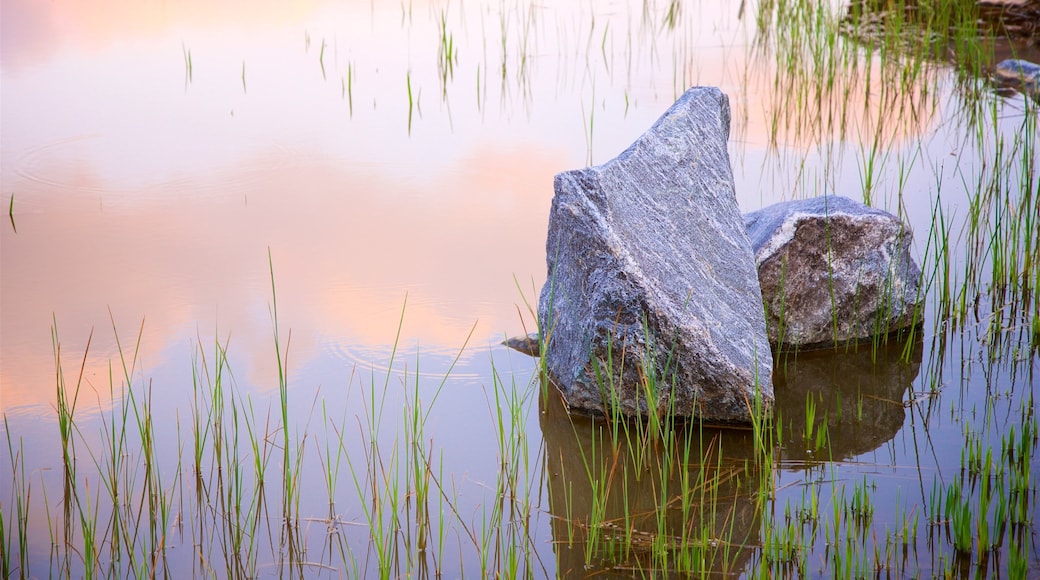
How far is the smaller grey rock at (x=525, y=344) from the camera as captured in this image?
394cm

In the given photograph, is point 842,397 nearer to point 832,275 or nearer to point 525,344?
point 832,275

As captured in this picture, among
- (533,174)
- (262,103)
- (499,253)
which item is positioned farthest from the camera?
(262,103)

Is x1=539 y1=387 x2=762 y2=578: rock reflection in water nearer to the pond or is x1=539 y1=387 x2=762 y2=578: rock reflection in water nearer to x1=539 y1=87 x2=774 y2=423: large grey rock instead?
the pond

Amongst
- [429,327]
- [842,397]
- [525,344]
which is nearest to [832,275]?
[842,397]

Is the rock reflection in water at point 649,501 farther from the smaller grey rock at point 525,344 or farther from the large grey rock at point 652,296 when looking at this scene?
the smaller grey rock at point 525,344

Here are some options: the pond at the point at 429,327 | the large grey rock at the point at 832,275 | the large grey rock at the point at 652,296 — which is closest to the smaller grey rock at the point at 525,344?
the pond at the point at 429,327

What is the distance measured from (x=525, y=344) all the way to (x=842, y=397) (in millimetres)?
1277

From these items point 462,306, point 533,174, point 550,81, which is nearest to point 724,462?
point 462,306

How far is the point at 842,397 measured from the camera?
3547mm

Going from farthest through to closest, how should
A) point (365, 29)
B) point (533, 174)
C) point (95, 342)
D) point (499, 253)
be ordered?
point (365, 29), point (533, 174), point (499, 253), point (95, 342)

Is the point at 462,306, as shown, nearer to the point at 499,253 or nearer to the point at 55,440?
the point at 499,253

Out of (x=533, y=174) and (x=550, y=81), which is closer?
(x=533, y=174)

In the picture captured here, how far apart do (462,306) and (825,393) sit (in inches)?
64.0

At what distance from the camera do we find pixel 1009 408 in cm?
334
